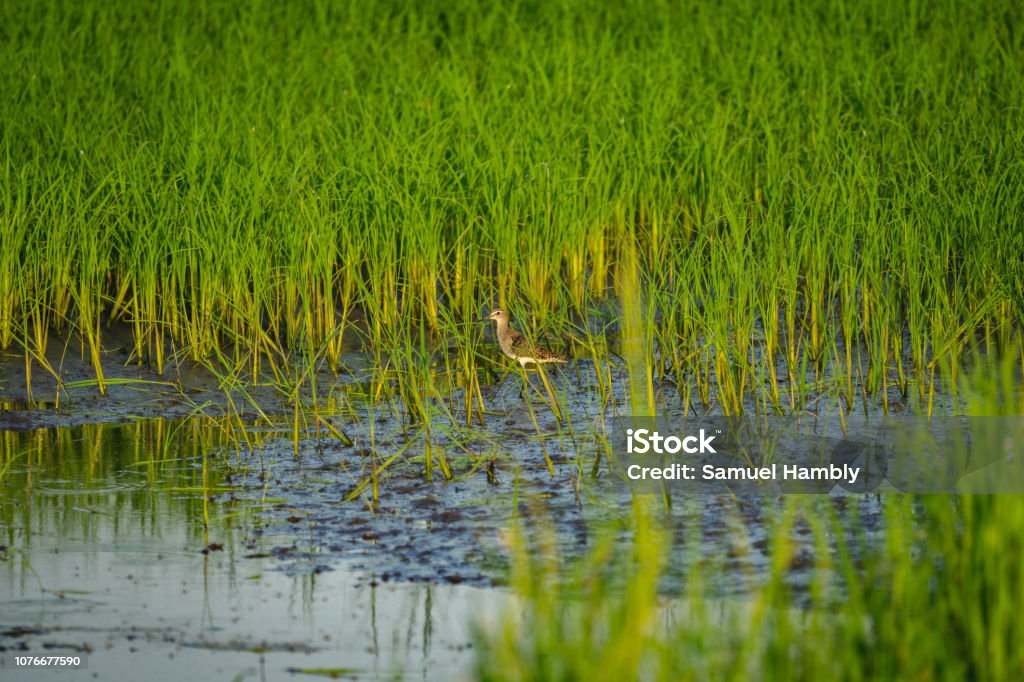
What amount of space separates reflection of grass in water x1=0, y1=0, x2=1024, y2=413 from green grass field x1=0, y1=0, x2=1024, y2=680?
1.1 inches

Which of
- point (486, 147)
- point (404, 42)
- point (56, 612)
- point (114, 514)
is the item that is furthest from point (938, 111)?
point (56, 612)

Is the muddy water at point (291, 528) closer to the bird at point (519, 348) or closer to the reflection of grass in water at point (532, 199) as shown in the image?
the bird at point (519, 348)

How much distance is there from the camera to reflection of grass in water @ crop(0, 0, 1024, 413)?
6371 millimetres

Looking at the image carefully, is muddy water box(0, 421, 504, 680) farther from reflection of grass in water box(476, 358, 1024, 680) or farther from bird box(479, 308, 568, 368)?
bird box(479, 308, 568, 368)

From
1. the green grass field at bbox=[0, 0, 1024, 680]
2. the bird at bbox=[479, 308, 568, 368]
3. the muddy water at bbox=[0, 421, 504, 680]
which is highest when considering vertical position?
the green grass field at bbox=[0, 0, 1024, 680]

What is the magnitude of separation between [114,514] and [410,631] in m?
1.50

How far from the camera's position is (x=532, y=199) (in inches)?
291

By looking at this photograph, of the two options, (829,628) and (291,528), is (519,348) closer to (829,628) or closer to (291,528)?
(291,528)

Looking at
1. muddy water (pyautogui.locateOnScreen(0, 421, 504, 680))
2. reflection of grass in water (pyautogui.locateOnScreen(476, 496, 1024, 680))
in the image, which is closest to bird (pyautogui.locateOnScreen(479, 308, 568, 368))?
muddy water (pyautogui.locateOnScreen(0, 421, 504, 680))

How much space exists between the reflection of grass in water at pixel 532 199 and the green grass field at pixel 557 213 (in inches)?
1.1

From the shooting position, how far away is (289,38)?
1131 centimetres

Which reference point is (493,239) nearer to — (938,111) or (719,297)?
(719,297)

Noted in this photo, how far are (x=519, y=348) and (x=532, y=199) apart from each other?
122cm

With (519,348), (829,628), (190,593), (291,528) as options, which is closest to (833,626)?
(829,628)
